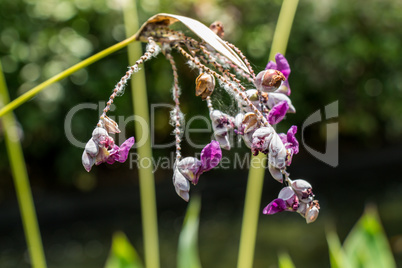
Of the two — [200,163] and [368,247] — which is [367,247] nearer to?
[368,247]

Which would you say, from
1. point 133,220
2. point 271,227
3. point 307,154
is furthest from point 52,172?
point 307,154

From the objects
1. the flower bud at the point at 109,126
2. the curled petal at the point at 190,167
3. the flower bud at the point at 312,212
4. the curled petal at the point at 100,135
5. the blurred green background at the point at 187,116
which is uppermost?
the blurred green background at the point at 187,116

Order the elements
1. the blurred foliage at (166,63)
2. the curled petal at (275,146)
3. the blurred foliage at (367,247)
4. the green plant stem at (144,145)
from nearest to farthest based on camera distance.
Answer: the curled petal at (275,146), the green plant stem at (144,145), the blurred foliage at (367,247), the blurred foliage at (166,63)

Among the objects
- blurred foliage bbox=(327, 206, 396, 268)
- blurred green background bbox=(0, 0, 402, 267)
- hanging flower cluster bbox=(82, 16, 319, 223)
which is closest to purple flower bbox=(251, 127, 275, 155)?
hanging flower cluster bbox=(82, 16, 319, 223)

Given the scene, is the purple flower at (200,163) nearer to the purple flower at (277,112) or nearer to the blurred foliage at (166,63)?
the purple flower at (277,112)

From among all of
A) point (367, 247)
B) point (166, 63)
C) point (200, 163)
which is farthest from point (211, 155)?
point (166, 63)

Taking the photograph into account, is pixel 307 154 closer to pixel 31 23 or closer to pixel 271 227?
pixel 271 227

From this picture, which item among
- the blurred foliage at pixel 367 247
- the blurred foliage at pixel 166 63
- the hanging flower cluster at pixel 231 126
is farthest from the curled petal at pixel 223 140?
the blurred foliage at pixel 166 63
